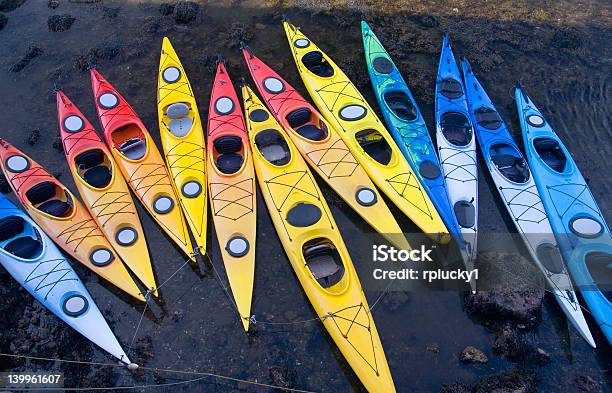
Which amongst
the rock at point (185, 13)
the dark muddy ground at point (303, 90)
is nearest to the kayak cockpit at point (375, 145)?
the dark muddy ground at point (303, 90)

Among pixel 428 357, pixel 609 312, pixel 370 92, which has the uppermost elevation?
pixel 370 92

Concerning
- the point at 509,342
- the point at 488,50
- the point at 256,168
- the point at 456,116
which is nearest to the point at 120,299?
the point at 256,168

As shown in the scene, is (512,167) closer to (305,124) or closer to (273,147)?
(305,124)

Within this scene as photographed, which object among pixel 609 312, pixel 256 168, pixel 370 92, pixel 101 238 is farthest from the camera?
pixel 370 92

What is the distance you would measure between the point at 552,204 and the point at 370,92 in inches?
198

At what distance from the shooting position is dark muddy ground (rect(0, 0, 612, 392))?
8242 mm

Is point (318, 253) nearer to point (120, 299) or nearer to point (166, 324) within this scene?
point (166, 324)

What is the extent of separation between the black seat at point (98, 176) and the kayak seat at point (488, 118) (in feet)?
27.1

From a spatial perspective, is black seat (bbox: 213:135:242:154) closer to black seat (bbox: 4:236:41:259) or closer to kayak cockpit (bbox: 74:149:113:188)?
kayak cockpit (bbox: 74:149:113:188)

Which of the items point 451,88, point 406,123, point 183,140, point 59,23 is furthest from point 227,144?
point 59,23

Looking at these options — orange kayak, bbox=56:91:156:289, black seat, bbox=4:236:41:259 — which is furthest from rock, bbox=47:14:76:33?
black seat, bbox=4:236:41:259

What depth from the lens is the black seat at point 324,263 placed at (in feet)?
29.4

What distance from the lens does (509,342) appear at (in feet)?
27.0

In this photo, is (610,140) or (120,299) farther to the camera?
(610,140)
